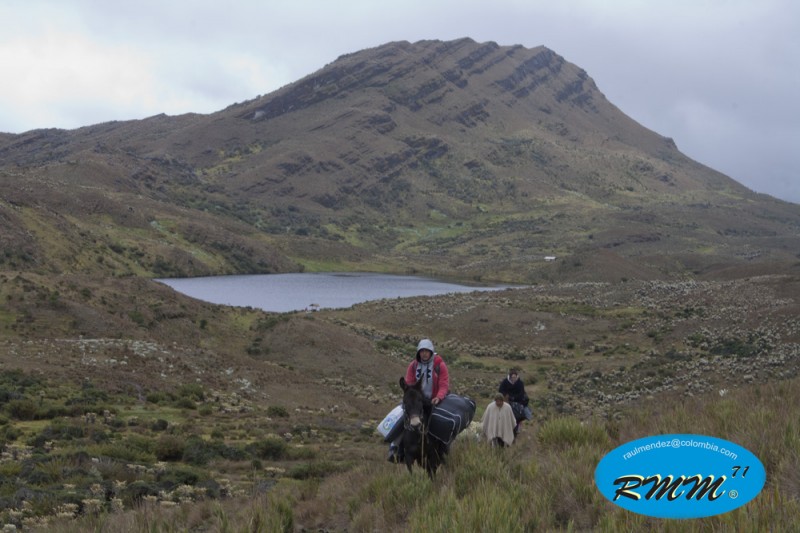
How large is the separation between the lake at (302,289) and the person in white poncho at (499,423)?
194 ft

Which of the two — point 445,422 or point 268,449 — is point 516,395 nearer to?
point 445,422

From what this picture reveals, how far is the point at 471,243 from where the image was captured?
165 m

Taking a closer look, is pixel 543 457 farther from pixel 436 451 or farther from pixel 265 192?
pixel 265 192

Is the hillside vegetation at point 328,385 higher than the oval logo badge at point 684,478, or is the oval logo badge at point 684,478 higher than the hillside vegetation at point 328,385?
the oval logo badge at point 684,478

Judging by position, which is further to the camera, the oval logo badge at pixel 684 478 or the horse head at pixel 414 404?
the horse head at pixel 414 404

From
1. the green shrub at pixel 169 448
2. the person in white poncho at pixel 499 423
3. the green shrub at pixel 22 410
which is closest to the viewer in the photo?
the person in white poncho at pixel 499 423

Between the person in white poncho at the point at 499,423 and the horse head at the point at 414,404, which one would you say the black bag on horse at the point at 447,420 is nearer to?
the horse head at the point at 414,404

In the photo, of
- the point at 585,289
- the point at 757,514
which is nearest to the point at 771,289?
the point at 585,289

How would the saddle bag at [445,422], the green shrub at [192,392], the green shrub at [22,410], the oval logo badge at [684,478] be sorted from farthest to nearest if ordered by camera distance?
the green shrub at [192,392]
the green shrub at [22,410]
the saddle bag at [445,422]
the oval logo badge at [684,478]

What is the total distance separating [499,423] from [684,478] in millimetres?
8129

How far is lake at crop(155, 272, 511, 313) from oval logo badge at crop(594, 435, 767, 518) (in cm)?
6699

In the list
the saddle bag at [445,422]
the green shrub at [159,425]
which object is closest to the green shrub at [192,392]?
the green shrub at [159,425]

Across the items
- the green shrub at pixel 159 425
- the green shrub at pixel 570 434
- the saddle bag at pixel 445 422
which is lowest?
the green shrub at pixel 159 425

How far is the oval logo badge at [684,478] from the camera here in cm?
366
